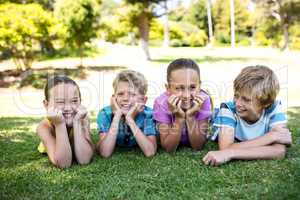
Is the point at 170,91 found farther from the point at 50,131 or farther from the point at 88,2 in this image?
the point at 88,2

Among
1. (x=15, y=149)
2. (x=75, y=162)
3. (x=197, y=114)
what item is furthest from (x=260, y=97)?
(x=15, y=149)

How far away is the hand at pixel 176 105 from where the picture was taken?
13.1 feet

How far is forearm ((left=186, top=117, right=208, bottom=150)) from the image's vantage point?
4.25 meters

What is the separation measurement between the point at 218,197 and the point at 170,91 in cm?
146

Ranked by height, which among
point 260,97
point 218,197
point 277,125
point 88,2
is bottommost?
point 218,197

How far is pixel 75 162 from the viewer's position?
414 centimetres

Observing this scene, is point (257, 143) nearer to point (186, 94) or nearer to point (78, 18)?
point (186, 94)

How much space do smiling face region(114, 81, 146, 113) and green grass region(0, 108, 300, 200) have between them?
51 cm

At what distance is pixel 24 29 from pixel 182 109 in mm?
13507

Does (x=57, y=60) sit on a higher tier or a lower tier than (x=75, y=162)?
higher

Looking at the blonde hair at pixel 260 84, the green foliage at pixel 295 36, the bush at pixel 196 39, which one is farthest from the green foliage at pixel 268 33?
the blonde hair at pixel 260 84

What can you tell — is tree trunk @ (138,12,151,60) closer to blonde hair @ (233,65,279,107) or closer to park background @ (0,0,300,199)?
park background @ (0,0,300,199)

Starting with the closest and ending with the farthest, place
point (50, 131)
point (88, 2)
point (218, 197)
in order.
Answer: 1. point (218, 197)
2. point (50, 131)
3. point (88, 2)

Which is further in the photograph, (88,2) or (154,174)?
(88,2)
